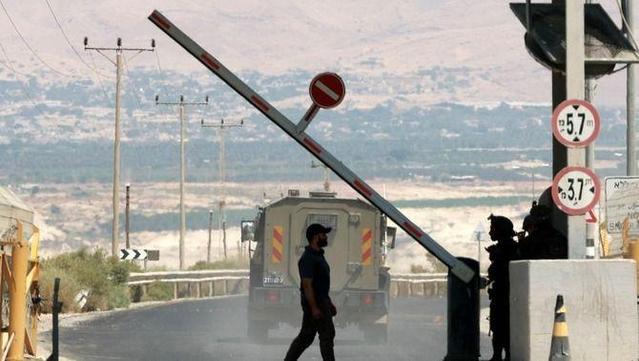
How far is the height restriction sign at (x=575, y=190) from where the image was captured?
62.9 feet

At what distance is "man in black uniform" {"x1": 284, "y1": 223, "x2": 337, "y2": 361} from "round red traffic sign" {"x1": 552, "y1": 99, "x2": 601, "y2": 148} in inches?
103

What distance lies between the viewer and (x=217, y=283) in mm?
70125

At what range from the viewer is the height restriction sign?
19172 mm

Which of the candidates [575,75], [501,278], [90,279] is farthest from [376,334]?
[90,279]

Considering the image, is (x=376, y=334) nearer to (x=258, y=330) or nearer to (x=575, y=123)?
(x=258, y=330)

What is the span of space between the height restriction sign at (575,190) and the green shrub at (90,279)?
85.5ft

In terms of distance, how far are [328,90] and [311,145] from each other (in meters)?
0.63

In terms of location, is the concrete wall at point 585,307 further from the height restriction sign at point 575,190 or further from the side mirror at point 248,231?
the side mirror at point 248,231

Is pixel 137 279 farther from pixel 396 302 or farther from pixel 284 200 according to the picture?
pixel 284 200

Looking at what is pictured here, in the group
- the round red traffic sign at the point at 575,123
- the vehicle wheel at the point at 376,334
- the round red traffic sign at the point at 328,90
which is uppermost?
the round red traffic sign at the point at 328,90

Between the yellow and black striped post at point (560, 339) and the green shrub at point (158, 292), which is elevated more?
the yellow and black striped post at point (560, 339)

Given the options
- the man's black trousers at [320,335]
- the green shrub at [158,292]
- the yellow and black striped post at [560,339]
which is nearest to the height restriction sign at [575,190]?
the yellow and black striped post at [560,339]

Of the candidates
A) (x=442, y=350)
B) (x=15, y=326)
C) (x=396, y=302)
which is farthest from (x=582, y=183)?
(x=396, y=302)

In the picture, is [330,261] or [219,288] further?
[219,288]
